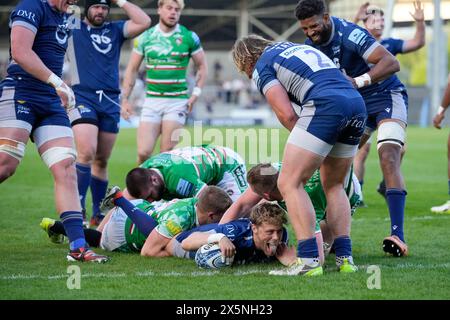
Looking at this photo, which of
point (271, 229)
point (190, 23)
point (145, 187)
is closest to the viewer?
point (271, 229)

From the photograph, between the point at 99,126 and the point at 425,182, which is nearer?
the point at 99,126

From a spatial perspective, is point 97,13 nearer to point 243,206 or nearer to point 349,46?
point 349,46

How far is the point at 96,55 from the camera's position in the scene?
924cm

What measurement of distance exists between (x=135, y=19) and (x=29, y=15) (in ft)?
8.36

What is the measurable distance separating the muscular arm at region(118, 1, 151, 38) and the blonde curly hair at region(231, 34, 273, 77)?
9.14ft

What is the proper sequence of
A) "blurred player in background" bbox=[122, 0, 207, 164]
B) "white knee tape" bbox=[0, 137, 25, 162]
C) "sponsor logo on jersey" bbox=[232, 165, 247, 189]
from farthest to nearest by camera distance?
"blurred player in background" bbox=[122, 0, 207, 164] → "sponsor logo on jersey" bbox=[232, 165, 247, 189] → "white knee tape" bbox=[0, 137, 25, 162]

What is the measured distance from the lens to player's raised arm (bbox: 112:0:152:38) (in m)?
8.66

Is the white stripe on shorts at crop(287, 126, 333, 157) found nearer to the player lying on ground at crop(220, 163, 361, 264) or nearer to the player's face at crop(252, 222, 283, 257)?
the player lying on ground at crop(220, 163, 361, 264)

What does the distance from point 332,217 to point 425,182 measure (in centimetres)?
763

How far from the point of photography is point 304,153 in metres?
5.74

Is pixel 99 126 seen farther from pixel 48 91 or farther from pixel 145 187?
pixel 48 91

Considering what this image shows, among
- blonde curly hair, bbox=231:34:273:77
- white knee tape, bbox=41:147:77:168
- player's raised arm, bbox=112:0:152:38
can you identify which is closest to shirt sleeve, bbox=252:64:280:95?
blonde curly hair, bbox=231:34:273:77

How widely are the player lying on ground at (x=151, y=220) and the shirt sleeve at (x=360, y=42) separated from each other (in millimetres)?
1698
